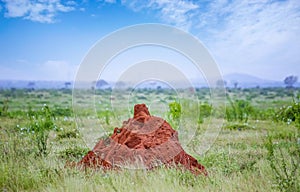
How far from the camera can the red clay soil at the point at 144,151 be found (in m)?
4.92

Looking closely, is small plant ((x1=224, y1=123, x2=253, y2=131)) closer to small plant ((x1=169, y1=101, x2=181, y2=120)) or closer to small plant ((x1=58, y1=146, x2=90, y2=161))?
small plant ((x1=169, y1=101, x2=181, y2=120))

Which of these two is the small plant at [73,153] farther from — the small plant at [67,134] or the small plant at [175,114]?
the small plant at [175,114]

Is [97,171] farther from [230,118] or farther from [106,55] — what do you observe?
[230,118]

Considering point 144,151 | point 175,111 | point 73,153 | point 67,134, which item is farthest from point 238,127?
point 144,151

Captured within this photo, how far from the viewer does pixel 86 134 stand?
9.42 metres

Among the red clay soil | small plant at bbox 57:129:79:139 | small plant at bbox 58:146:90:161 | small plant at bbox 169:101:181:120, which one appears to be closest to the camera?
the red clay soil

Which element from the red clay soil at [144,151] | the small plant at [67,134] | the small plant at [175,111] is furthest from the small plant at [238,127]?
the red clay soil at [144,151]

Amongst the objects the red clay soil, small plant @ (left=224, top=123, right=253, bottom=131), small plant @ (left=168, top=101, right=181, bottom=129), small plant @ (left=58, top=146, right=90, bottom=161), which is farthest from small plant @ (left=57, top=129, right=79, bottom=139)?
small plant @ (left=224, top=123, right=253, bottom=131)

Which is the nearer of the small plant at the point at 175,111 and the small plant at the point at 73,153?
the small plant at the point at 73,153

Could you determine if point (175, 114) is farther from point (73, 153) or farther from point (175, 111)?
point (73, 153)

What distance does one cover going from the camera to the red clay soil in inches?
194

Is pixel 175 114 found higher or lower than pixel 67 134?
higher

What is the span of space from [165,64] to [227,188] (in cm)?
416

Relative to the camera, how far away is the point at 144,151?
5.00 metres
